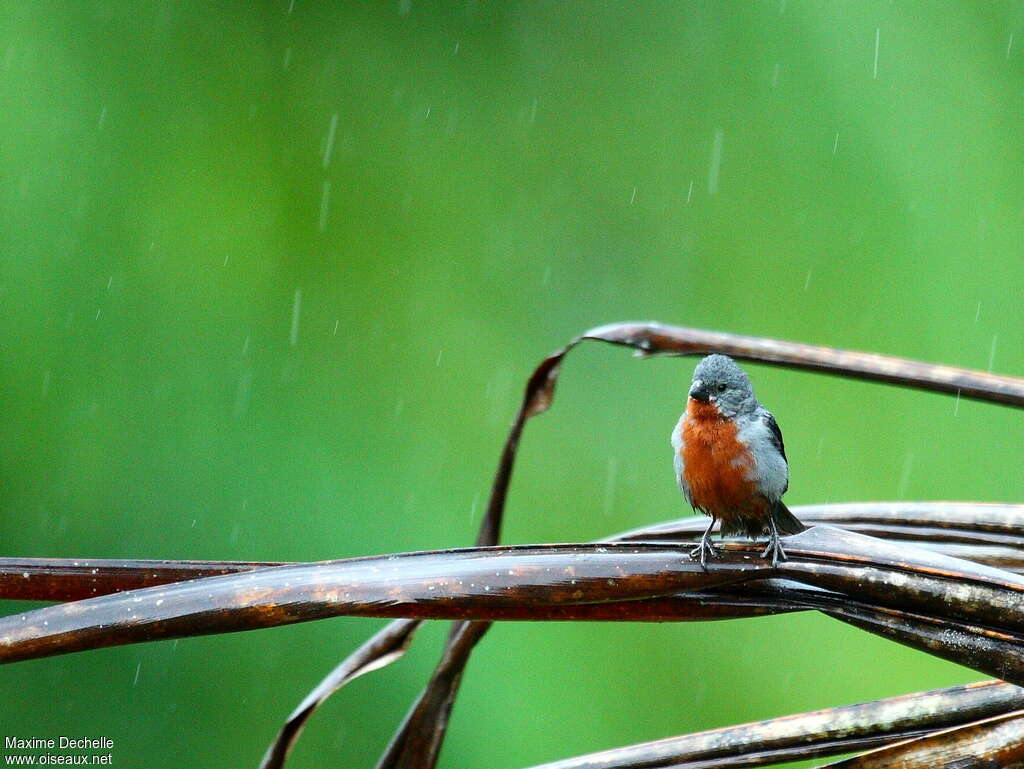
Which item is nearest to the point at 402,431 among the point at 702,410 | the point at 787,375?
the point at 787,375

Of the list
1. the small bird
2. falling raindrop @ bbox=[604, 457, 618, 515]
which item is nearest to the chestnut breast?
the small bird

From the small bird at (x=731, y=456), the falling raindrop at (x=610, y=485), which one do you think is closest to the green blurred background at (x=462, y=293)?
the falling raindrop at (x=610, y=485)

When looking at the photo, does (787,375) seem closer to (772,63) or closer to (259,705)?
(772,63)

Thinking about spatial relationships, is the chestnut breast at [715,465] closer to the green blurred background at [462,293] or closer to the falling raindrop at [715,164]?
the green blurred background at [462,293]

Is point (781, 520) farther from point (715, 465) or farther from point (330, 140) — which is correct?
point (330, 140)

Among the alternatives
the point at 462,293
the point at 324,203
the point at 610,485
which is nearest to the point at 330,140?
the point at 324,203

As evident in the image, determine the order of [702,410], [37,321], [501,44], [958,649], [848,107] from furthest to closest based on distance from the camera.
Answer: [501,44], [848,107], [37,321], [702,410], [958,649]
